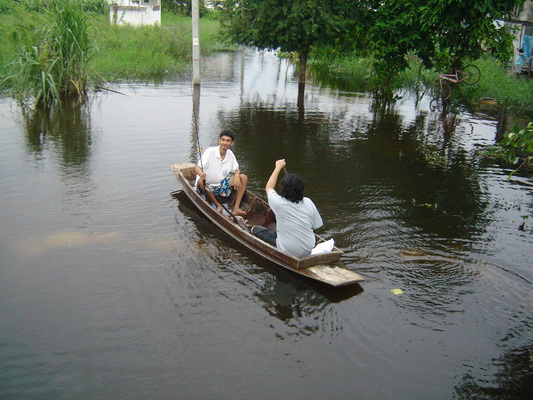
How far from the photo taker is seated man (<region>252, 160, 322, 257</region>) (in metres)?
6.07

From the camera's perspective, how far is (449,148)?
13.3 m

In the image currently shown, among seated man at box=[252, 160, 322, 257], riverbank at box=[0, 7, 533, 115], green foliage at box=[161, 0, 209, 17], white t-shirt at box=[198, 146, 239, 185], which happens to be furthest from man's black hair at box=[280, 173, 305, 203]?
green foliage at box=[161, 0, 209, 17]

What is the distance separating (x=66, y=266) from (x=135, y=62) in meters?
17.8

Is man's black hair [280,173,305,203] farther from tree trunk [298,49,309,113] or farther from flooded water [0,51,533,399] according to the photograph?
tree trunk [298,49,309,113]

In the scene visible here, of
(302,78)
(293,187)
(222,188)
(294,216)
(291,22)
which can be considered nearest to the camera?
(293,187)

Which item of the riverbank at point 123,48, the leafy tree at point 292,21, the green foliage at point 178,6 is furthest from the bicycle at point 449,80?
the green foliage at point 178,6

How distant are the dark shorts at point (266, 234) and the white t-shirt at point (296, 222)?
1.34 ft

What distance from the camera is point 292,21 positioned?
16203mm

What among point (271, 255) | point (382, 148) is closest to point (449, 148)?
point (382, 148)

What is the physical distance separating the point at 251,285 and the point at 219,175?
8.09ft

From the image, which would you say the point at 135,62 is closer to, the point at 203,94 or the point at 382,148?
the point at 203,94

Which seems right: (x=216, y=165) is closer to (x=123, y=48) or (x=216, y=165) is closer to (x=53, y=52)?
(x=53, y=52)

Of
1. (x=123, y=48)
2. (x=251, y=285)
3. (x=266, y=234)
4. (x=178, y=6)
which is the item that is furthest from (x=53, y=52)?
(x=178, y=6)

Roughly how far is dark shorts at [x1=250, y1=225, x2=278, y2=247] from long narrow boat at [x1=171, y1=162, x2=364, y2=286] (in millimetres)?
136
